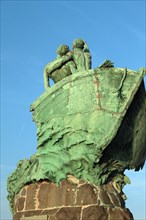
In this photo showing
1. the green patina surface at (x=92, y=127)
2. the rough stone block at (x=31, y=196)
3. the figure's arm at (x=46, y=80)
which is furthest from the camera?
the figure's arm at (x=46, y=80)

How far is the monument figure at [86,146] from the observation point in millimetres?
9414

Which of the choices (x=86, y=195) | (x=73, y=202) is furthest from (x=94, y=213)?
(x=73, y=202)

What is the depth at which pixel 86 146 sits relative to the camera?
9.58m

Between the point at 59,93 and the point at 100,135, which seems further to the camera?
the point at 59,93

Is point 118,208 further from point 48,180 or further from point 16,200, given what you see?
point 16,200

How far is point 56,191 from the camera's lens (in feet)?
31.6

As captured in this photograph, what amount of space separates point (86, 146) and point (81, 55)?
2694 mm

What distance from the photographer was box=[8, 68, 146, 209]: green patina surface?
31.3ft

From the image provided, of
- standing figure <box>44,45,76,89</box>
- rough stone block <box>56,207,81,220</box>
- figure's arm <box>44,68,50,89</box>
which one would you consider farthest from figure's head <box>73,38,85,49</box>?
rough stone block <box>56,207,81,220</box>

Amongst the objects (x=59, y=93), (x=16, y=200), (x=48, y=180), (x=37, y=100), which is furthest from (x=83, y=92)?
(x=16, y=200)

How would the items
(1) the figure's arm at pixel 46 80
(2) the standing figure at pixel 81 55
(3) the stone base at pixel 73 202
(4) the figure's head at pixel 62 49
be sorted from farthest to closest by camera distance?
1. (1) the figure's arm at pixel 46 80
2. (4) the figure's head at pixel 62 49
3. (2) the standing figure at pixel 81 55
4. (3) the stone base at pixel 73 202

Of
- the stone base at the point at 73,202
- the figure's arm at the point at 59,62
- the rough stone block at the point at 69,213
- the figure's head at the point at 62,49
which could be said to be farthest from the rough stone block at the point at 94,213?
the figure's head at the point at 62,49

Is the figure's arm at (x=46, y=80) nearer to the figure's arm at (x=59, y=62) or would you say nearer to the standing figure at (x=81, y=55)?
the figure's arm at (x=59, y=62)

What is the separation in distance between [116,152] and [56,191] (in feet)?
5.26
